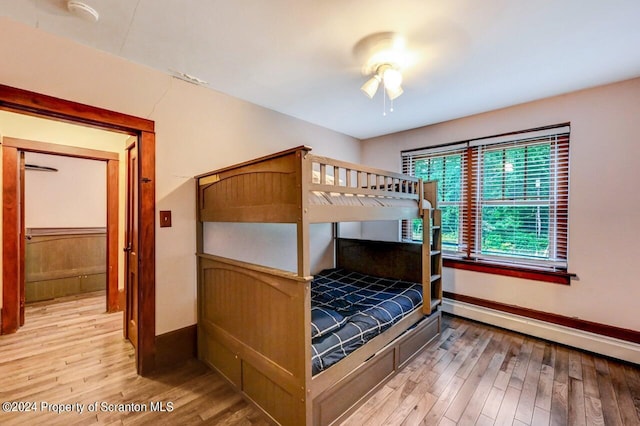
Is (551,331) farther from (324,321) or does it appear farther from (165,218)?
(165,218)

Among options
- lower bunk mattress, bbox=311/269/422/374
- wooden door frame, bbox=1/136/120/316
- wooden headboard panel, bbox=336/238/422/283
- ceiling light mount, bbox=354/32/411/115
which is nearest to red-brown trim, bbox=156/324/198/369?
lower bunk mattress, bbox=311/269/422/374

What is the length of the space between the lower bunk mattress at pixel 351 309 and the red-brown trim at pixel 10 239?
10.4 ft

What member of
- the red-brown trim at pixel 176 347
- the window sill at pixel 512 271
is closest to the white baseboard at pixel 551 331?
the window sill at pixel 512 271

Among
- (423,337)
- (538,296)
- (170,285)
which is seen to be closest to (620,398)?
(538,296)

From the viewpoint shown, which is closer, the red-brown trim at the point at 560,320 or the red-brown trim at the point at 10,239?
the red-brown trim at the point at 560,320

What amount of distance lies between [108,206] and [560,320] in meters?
5.24

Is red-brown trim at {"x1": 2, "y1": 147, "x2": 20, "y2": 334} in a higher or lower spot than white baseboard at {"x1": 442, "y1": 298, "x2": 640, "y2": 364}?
higher

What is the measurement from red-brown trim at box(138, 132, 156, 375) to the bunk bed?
1.18 feet

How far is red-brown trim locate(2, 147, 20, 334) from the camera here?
8.96ft

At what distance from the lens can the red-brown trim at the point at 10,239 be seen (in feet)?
8.96

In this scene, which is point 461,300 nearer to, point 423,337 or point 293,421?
point 423,337

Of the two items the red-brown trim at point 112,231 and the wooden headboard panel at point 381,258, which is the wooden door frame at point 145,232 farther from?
the wooden headboard panel at point 381,258

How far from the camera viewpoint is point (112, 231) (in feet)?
11.1

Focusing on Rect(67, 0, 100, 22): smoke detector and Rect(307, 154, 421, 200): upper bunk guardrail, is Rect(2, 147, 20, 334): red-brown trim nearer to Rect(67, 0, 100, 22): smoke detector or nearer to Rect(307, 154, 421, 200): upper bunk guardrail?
Rect(67, 0, 100, 22): smoke detector
